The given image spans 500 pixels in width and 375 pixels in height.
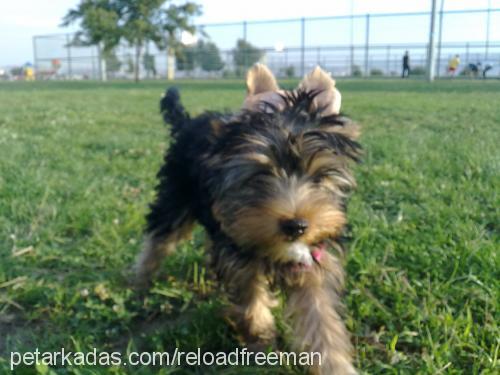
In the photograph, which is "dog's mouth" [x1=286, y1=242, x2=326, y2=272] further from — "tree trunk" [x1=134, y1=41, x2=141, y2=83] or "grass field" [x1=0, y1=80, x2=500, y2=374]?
"tree trunk" [x1=134, y1=41, x2=141, y2=83]

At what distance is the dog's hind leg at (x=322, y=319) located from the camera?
2299 millimetres

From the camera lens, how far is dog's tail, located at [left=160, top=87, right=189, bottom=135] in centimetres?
370

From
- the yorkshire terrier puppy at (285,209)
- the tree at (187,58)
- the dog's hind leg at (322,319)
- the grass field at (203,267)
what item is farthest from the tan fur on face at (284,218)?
the tree at (187,58)

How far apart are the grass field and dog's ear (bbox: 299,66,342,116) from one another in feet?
3.21

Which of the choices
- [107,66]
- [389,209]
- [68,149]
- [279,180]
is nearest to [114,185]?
[68,149]

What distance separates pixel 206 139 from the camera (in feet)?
9.25

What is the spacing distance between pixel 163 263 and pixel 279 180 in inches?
59.6

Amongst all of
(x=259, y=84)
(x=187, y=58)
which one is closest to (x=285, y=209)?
(x=259, y=84)

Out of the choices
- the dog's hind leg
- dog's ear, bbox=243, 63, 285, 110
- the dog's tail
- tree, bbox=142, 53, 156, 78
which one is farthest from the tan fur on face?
tree, bbox=142, 53, 156, 78

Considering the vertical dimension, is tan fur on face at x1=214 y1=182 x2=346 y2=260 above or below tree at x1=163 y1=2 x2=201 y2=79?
below

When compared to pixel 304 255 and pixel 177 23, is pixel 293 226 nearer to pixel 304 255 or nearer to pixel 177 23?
pixel 304 255

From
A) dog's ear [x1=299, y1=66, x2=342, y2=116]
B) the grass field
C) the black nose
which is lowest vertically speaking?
the grass field

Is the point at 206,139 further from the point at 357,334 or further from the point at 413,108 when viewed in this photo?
the point at 413,108

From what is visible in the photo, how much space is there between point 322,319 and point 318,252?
0.97 ft
